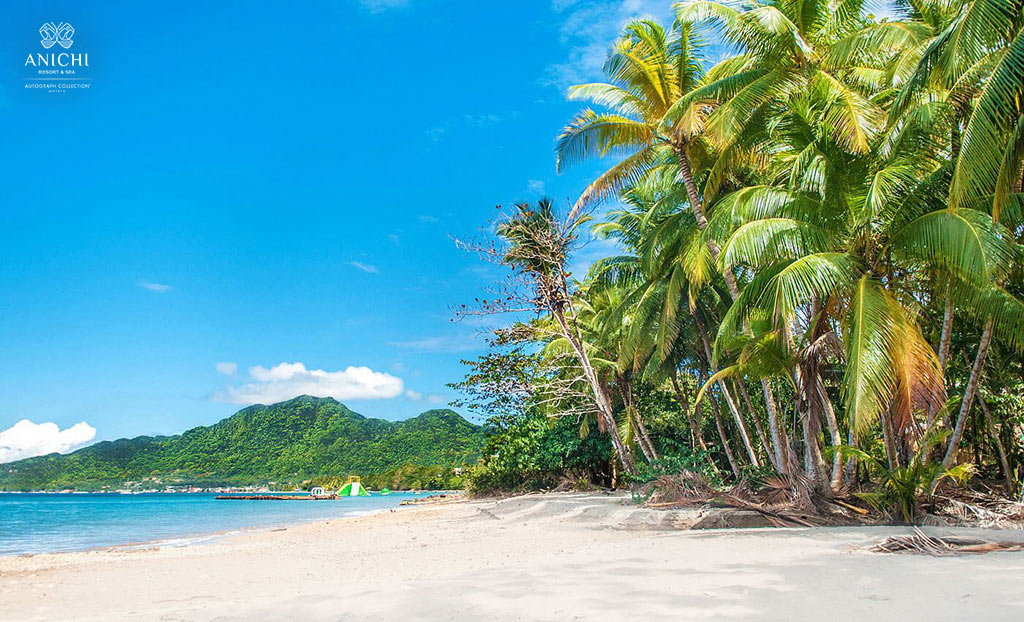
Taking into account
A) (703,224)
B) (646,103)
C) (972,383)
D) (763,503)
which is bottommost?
(763,503)

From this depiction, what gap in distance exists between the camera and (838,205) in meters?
8.99

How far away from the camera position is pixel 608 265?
1703 centimetres

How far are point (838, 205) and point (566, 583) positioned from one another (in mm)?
7022

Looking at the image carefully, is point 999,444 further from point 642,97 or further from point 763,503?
point 642,97

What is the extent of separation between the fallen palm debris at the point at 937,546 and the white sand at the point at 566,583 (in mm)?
185

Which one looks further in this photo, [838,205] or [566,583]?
[838,205]

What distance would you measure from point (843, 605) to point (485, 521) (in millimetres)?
11902

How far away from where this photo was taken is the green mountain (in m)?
74.6

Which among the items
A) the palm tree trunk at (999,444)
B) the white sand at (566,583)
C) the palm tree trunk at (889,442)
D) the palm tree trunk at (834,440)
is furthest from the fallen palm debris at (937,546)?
the palm tree trunk at (999,444)

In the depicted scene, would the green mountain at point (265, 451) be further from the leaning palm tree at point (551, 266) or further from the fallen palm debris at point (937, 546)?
the fallen palm debris at point (937, 546)

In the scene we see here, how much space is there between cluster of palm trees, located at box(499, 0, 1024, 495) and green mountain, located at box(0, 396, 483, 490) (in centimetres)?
5829

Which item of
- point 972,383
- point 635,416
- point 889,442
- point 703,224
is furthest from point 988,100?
point 635,416

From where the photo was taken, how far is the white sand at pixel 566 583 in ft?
12.1

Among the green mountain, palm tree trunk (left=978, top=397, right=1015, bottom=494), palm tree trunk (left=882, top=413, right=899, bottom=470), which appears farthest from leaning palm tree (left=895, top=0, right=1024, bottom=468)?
the green mountain
